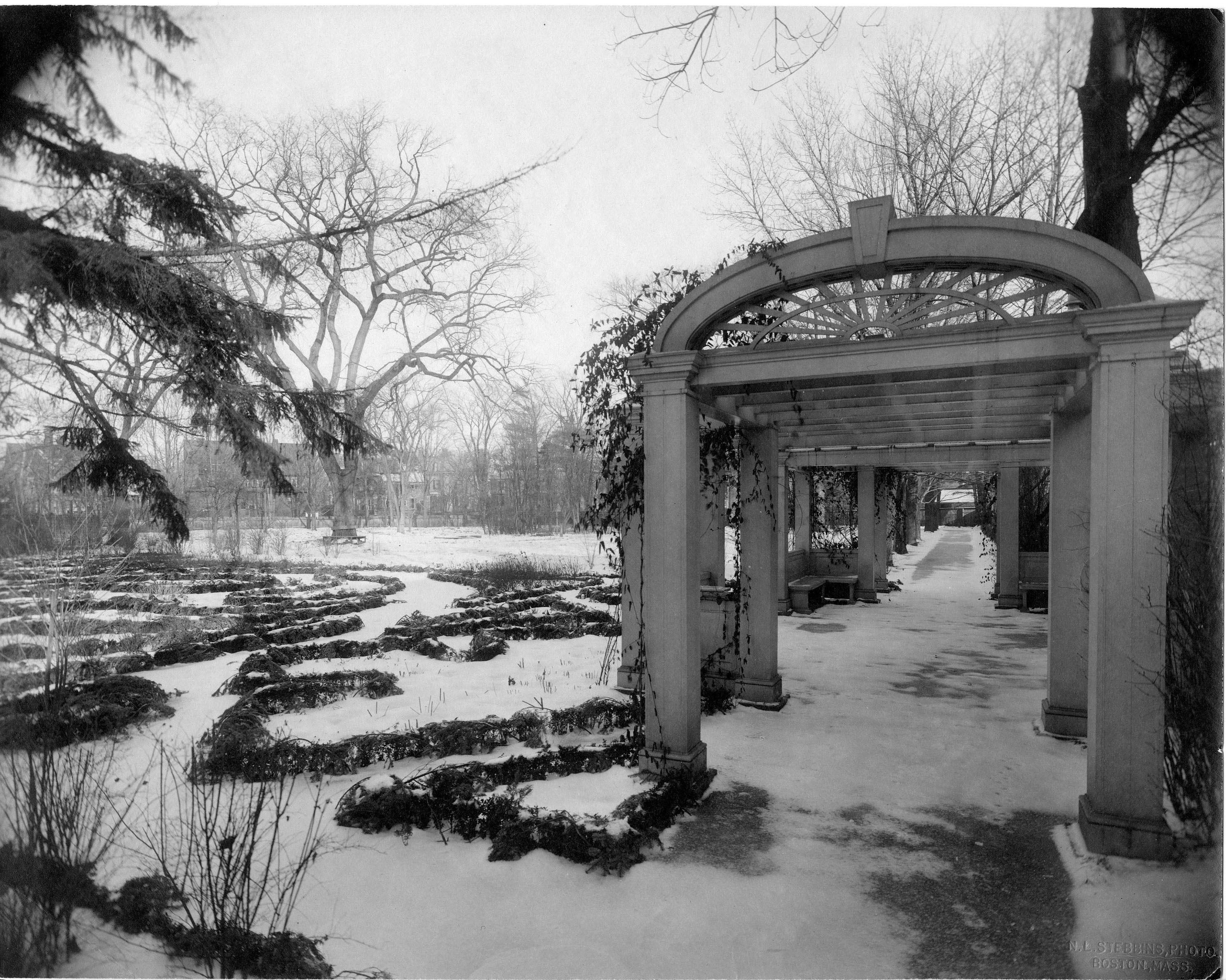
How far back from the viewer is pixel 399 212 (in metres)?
3.13

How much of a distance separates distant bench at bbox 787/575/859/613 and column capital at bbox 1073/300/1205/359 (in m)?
6.35

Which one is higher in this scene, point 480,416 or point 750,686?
point 480,416

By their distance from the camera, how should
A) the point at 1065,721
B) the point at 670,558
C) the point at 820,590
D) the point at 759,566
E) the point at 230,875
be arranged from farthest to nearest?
1. the point at 820,590
2. the point at 759,566
3. the point at 1065,721
4. the point at 670,558
5. the point at 230,875

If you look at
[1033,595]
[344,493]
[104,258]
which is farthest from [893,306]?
[1033,595]

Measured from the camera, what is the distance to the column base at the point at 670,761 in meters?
3.10

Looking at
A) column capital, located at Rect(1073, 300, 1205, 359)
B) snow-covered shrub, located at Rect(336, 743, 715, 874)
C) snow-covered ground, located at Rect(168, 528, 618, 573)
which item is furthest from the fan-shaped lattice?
snow-covered ground, located at Rect(168, 528, 618, 573)

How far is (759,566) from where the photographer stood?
4.61 m

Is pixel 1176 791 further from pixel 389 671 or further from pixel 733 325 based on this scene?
pixel 389 671

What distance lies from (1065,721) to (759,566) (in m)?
2.04

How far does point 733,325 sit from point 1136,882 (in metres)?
2.79

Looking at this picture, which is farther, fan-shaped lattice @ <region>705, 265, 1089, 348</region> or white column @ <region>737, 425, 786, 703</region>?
white column @ <region>737, 425, 786, 703</region>

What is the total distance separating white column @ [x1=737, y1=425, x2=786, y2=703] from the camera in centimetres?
456

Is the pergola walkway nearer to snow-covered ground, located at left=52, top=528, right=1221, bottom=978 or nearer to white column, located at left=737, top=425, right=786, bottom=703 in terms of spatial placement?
snow-covered ground, located at left=52, top=528, right=1221, bottom=978

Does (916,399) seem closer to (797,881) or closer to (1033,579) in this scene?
(797,881)
